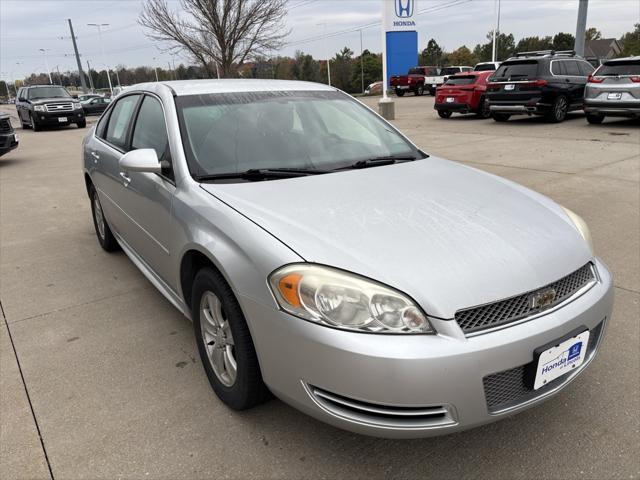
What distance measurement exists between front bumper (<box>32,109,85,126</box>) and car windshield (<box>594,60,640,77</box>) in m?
17.7

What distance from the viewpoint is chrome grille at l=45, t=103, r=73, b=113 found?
1888cm

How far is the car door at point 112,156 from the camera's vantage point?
373cm

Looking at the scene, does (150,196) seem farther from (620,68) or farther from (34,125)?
(34,125)

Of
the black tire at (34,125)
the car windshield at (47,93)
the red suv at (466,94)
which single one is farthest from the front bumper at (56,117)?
the red suv at (466,94)

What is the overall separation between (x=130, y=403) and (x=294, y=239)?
4.37ft

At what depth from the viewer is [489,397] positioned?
184cm

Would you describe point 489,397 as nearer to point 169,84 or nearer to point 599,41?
point 169,84

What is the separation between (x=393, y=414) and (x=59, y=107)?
20.8 metres

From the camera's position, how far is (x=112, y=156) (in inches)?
152

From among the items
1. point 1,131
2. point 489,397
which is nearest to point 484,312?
point 489,397

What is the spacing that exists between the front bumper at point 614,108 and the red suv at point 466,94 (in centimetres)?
351

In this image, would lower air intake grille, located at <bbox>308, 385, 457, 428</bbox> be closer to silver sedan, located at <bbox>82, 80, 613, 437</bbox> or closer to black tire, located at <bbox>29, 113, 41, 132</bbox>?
silver sedan, located at <bbox>82, 80, 613, 437</bbox>

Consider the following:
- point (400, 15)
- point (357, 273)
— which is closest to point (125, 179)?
point (357, 273)

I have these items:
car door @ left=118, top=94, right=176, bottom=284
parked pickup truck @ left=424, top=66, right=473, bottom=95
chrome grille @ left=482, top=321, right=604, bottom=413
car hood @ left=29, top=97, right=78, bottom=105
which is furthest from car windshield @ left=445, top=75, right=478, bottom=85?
parked pickup truck @ left=424, top=66, right=473, bottom=95
